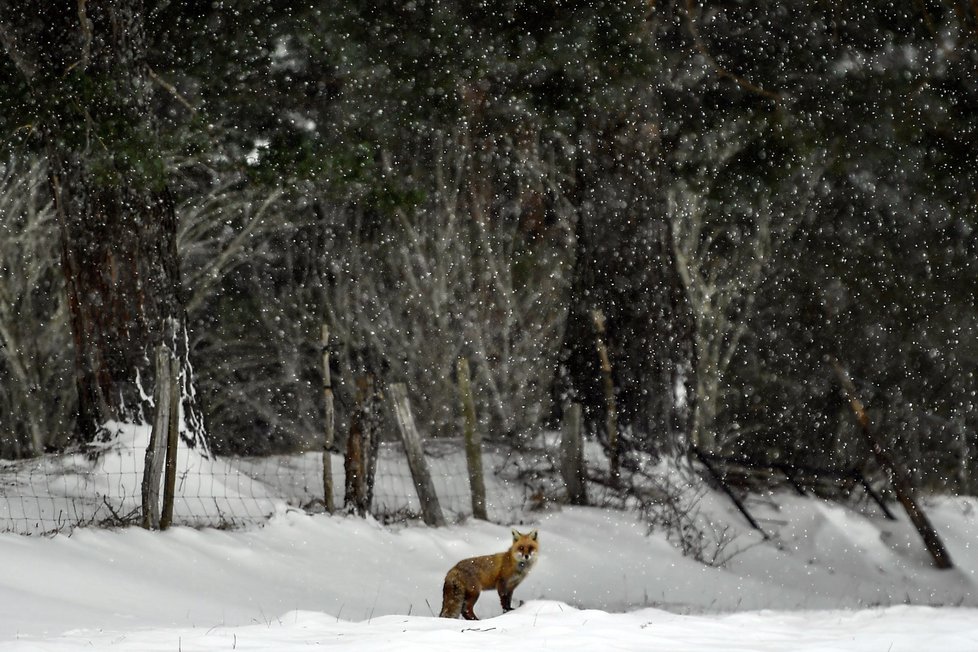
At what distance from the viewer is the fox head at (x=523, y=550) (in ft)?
21.7

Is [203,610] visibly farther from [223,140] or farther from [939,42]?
[939,42]

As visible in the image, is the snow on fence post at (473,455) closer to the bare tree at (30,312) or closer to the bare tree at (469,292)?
the bare tree at (469,292)

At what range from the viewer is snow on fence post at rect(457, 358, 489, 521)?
994cm

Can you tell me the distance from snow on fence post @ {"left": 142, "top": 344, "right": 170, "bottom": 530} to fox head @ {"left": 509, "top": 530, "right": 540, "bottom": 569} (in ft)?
9.70

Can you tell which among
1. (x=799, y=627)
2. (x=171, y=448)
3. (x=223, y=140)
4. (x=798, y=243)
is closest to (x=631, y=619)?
(x=799, y=627)

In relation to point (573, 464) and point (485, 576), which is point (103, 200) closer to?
point (573, 464)

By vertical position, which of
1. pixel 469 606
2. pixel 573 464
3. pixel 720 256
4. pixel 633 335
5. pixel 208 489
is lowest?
pixel 469 606

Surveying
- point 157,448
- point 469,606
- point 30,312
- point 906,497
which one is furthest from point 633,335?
point 30,312

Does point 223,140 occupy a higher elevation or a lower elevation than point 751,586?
higher

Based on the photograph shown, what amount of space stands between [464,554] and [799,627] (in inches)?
133

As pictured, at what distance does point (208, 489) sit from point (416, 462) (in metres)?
1.89

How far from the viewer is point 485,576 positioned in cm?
655

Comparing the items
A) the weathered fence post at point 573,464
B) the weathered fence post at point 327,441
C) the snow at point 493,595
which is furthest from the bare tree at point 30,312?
the snow at point 493,595

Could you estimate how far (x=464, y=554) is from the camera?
9.01 m
